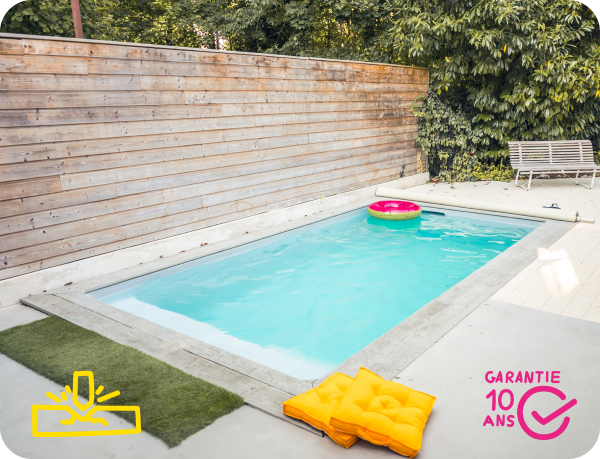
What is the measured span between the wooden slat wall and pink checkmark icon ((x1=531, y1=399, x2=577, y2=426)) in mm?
4292

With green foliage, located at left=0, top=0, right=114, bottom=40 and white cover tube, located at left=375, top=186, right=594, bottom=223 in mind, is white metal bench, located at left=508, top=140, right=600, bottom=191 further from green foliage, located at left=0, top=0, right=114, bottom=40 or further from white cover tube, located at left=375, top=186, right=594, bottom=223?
green foliage, located at left=0, top=0, right=114, bottom=40

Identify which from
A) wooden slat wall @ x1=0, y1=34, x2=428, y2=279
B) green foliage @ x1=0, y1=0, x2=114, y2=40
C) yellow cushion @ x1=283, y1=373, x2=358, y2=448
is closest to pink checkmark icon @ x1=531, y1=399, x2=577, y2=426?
yellow cushion @ x1=283, y1=373, x2=358, y2=448

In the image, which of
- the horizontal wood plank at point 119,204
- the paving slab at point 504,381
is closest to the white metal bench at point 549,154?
the horizontal wood plank at point 119,204

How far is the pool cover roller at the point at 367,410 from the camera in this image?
227 centimetres

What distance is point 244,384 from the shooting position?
292 centimetres

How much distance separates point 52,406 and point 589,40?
35.6 feet

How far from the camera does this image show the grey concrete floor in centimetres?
231

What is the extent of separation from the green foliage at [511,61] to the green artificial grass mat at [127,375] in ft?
26.7

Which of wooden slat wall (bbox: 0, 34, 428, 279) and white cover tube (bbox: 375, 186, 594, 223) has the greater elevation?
wooden slat wall (bbox: 0, 34, 428, 279)

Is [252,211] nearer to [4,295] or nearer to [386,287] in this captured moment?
[386,287]

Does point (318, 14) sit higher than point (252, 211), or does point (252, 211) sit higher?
point (318, 14)

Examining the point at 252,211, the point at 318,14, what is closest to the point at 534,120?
the point at 252,211

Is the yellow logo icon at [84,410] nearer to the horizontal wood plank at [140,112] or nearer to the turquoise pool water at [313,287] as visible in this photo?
the turquoise pool water at [313,287]

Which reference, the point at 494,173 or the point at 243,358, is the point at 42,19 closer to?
the point at 243,358
